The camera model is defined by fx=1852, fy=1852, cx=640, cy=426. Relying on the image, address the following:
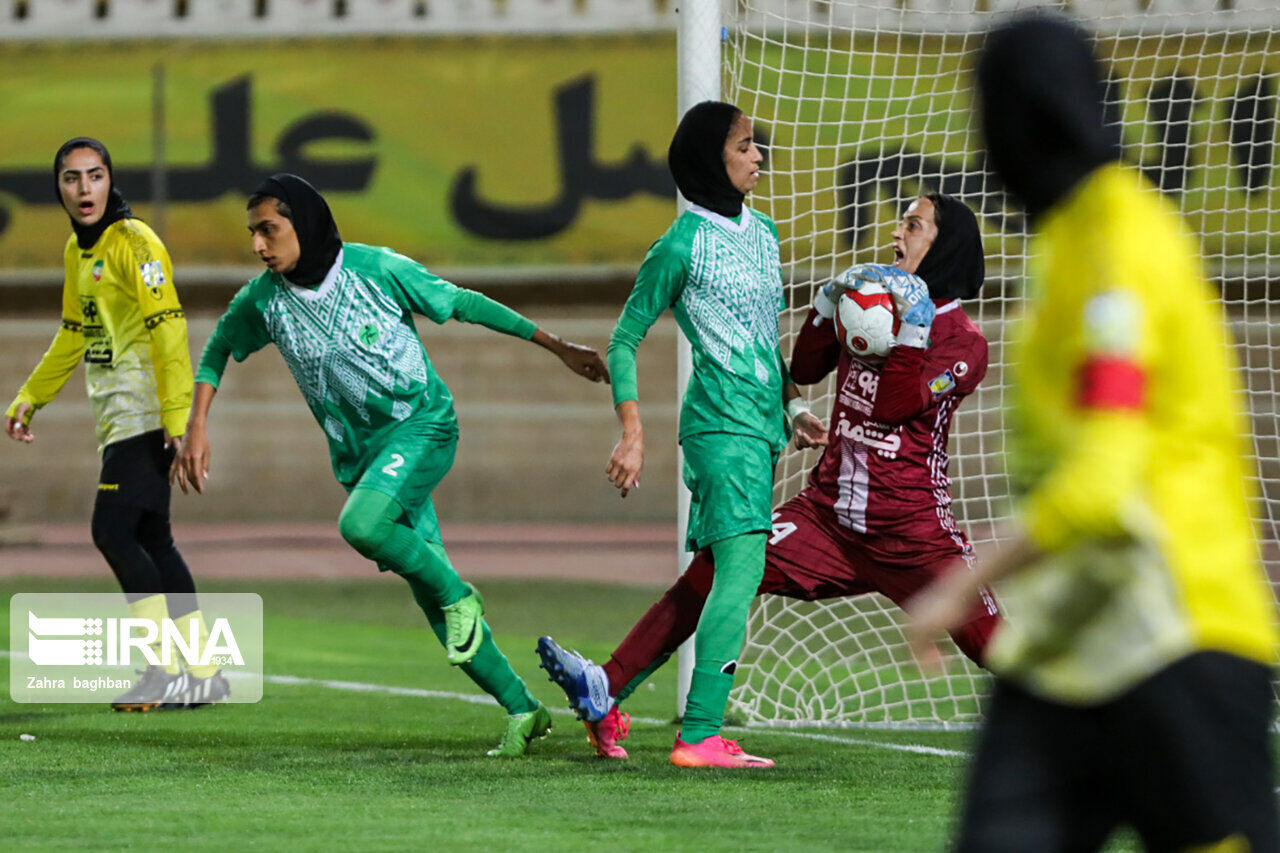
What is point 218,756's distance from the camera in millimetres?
5809

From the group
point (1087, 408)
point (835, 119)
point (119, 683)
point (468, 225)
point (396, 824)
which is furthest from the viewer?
point (468, 225)

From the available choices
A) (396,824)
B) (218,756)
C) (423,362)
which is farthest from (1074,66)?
(218,756)

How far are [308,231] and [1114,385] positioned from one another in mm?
3866

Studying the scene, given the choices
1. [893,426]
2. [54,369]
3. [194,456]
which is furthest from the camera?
[54,369]

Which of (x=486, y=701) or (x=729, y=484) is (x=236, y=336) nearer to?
(x=729, y=484)

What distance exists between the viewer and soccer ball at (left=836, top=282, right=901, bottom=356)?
17.8 feet

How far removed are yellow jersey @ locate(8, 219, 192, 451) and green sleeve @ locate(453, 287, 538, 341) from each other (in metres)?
1.39

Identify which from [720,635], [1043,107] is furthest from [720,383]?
[1043,107]

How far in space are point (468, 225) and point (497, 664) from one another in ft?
53.9

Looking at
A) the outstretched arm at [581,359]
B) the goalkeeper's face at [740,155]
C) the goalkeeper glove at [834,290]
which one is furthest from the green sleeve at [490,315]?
the goalkeeper glove at [834,290]

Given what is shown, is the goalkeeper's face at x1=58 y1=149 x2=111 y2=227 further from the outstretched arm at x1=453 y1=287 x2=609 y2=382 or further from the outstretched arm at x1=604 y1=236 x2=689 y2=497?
the outstretched arm at x1=604 y1=236 x2=689 y2=497

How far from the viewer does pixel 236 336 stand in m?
5.93

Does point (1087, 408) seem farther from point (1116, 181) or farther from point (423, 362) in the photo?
point (423, 362)

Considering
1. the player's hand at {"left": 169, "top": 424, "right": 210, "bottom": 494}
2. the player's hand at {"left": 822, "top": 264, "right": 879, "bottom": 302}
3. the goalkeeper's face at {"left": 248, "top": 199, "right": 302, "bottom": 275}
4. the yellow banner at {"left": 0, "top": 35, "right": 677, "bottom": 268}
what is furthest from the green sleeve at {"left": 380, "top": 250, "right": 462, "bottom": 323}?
the yellow banner at {"left": 0, "top": 35, "right": 677, "bottom": 268}
